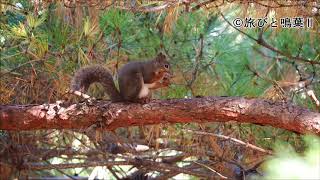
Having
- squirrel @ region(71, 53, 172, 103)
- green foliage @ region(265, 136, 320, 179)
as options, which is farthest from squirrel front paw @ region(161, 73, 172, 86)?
green foliage @ region(265, 136, 320, 179)

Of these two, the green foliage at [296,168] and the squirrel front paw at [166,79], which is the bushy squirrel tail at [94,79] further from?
the green foliage at [296,168]

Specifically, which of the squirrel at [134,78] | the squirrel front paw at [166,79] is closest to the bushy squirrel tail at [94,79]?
the squirrel at [134,78]

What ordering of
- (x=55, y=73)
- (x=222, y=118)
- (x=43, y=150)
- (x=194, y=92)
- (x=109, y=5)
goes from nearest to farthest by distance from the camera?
→ (x=222, y=118) → (x=109, y=5) → (x=55, y=73) → (x=194, y=92) → (x=43, y=150)

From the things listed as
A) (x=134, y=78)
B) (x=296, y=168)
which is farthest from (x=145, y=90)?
(x=296, y=168)

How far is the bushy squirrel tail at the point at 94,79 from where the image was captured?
2185mm

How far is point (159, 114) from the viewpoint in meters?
2.01

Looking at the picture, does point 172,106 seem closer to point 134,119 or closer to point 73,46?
point 134,119

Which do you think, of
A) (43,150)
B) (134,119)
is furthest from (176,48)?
(43,150)

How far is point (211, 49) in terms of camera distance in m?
2.76

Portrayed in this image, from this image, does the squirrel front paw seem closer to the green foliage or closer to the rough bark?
the rough bark

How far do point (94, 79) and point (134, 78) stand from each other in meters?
0.29

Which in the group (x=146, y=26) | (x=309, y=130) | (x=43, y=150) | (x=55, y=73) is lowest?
(x=43, y=150)

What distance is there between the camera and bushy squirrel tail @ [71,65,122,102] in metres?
2.18

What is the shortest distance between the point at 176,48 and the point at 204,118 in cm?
93
